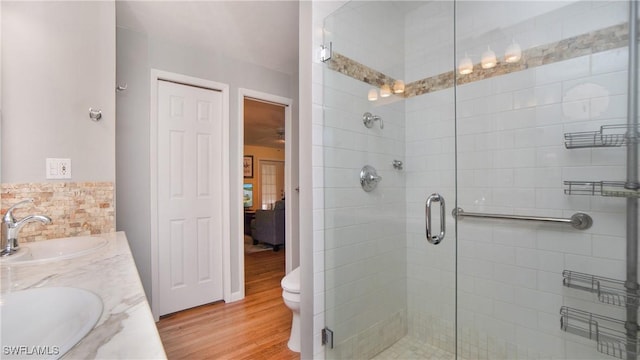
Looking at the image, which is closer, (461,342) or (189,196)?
(461,342)

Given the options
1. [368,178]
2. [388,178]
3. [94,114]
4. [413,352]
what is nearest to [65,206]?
[94,114]

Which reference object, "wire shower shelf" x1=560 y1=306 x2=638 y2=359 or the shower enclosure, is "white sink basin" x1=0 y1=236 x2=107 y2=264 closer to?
the shower enclosure

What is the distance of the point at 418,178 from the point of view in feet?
6.73

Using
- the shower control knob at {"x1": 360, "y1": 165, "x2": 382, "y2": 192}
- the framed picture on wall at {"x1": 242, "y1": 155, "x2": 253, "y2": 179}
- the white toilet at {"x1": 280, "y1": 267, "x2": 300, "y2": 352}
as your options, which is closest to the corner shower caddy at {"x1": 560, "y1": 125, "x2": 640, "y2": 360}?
the shower control knob at {"x1": 360, "y1": 165, "x2": 382, "y2": 192}

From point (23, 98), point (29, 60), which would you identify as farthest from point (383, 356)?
point (29, 60)

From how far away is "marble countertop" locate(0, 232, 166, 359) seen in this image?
0.47 metres

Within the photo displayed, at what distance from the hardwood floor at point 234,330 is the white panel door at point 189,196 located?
20 cm

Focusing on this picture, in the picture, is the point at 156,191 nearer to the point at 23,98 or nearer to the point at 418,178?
the point at 23,98

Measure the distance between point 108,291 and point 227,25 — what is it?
2129 mm

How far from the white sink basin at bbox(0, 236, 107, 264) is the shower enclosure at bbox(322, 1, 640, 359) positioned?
3.84 ft

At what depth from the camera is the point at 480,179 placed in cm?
183

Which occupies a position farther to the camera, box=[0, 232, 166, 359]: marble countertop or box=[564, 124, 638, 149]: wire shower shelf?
box=[564, 124, 638, 149]: wire shower shelf

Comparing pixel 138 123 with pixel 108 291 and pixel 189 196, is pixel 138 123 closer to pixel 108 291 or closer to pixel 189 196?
pixel 189 196

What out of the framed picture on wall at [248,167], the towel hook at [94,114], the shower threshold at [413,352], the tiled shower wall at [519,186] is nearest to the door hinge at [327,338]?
the shower threshold at [413,352]
